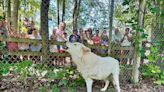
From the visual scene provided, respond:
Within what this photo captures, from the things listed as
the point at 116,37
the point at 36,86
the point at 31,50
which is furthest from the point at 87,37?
the point at 36,86

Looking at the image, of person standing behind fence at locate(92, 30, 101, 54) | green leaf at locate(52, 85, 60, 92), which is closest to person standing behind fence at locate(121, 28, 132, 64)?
person standing behind fence at locate(92, 30, 101, 54)

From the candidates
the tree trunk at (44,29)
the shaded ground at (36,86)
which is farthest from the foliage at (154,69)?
the tree trunk at (44,29)

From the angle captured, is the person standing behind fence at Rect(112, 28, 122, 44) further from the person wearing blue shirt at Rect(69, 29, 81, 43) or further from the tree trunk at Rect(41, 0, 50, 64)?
the tree trunk at Rect(41, 0, 50, 64)

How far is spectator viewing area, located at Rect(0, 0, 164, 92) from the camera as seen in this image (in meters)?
5.21

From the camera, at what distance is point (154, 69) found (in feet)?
20.4

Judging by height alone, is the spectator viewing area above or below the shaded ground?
above

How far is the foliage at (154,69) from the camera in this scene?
20.3 feet

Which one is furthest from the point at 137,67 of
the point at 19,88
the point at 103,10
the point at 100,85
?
the point at 19,88

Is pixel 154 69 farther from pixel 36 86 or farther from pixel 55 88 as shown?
pixel 36 86

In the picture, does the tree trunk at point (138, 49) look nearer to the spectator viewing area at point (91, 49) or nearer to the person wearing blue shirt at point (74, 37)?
the spectator viewing area at point (91, 49)

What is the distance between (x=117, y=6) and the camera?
6141mm

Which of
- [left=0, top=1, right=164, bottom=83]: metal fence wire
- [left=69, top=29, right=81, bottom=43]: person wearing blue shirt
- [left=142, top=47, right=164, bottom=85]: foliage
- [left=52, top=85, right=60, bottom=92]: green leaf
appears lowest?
[left=52, top=85, right=60, bottom=92]: green leaf

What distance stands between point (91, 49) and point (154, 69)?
4.68 feet

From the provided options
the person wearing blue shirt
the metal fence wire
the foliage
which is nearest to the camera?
the metal fence wire
